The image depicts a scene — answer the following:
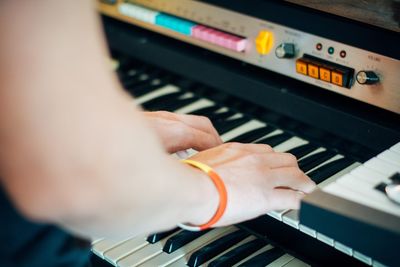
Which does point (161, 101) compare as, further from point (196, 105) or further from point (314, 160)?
point (314, 160)

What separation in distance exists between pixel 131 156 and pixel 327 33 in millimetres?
683

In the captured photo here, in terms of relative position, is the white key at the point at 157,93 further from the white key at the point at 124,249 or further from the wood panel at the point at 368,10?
the wood panel at the point at 368,10

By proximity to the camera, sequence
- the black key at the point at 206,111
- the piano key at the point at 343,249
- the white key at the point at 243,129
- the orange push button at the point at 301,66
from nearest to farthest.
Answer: the piano key at the point at 343,249
the orange push button at the point at 301,66
the white key at the point at 243,129
the black key at the point at 206,111

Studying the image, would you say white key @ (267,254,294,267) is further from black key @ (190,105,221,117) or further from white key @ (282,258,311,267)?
black key @ (190,105,221,117)

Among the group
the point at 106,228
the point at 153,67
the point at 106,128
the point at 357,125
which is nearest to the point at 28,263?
the point at 106,228

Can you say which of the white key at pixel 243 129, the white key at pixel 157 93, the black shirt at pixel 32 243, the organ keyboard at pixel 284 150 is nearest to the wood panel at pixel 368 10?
the organ keyboard at pixel 284 150

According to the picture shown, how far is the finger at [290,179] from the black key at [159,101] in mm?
581

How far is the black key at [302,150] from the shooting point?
1.39 metres

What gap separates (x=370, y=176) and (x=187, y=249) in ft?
1.48

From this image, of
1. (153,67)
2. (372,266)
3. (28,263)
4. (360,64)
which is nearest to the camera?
(28,263)

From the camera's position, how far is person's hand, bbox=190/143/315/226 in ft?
3.33

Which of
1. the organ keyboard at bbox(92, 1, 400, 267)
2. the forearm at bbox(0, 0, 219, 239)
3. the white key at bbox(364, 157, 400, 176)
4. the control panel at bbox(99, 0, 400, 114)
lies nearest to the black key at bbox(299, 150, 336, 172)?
the organ keyboard at bbox(92, 1, 400, 267)

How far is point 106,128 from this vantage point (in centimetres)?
73

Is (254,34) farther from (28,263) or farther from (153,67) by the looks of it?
(28,263)
